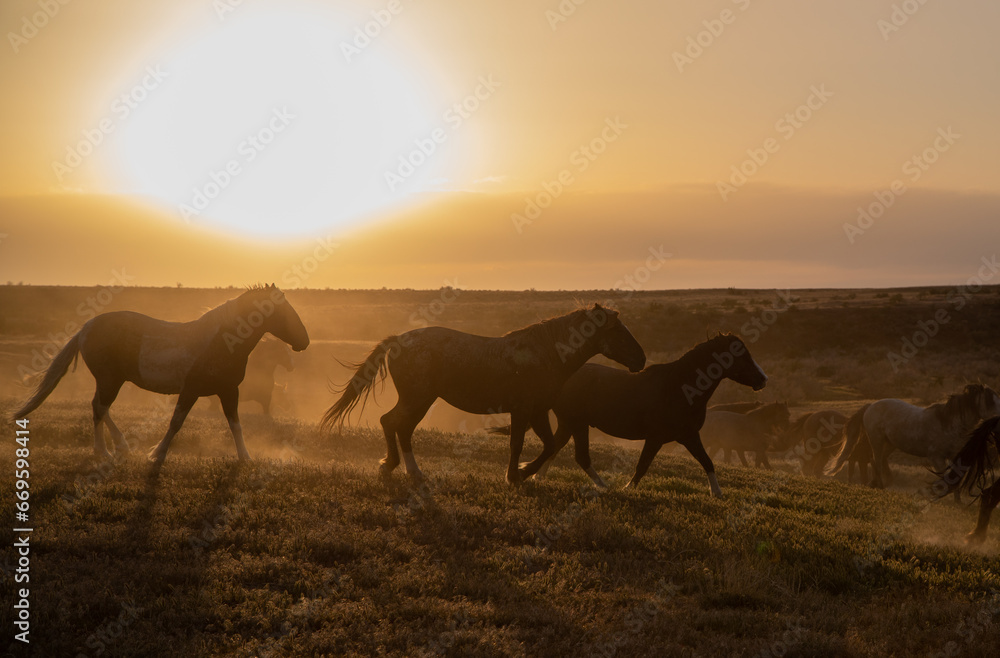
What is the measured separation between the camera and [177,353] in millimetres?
11359

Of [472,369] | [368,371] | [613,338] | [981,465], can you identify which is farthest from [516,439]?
[981,465]

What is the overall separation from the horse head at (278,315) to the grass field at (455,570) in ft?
6.92

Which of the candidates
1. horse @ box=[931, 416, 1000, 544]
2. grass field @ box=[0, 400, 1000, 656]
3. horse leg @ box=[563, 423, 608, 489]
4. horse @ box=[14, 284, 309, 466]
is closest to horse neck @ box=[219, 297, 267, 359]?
horse @ box=[14, 284, 309, 466]

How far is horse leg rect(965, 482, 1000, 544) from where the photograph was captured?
11.2 m

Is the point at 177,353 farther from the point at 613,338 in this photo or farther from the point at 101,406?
the point at 613,338

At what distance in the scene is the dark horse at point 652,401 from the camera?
12.6m

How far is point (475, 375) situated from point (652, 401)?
3542mm

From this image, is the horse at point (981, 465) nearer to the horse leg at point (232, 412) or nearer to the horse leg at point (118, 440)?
the horse leg at point (232, 412)

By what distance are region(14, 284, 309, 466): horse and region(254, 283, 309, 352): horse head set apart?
16 millimetres

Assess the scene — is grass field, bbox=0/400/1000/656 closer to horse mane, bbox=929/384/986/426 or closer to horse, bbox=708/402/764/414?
horse mane, bbox=929/384/986/426

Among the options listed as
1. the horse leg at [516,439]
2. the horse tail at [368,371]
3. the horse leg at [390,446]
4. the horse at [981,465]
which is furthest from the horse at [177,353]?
the horse at [981,465]

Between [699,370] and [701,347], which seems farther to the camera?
[701,347]

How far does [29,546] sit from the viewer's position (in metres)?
7.08

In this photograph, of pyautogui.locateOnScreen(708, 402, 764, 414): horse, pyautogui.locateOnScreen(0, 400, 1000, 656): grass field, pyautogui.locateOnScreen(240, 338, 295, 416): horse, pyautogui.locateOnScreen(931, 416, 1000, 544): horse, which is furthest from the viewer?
pyautogui.locateOnScreen(708, 402, 764, 414): horse
